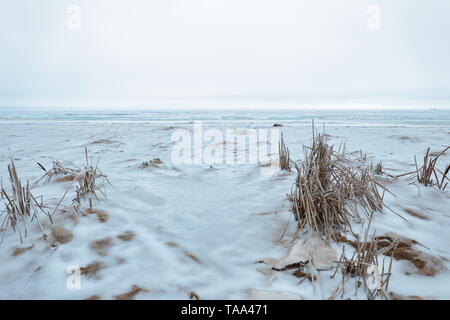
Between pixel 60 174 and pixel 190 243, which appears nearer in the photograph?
pixel 190 243

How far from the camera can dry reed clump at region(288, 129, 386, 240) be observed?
5.04ft

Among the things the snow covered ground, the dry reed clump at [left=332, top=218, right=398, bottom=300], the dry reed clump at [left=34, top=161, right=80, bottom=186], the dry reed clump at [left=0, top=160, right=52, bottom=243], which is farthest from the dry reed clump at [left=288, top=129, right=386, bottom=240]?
the dry reed clump at [left=34, top=161, right=80, bottom=186]

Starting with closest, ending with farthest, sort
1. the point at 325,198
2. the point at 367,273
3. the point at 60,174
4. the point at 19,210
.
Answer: the point at 367,273, the point at 325,198, the point at 19,210, the point at 60,174

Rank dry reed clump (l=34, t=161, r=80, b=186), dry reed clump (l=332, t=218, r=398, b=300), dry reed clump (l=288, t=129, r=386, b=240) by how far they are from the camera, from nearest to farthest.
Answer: dry reed clump (l=332, t=218, r=398, b=300)
dry reed clump (l=288, t=129, r=386, b=240)
dry reed clump (l=34, t=161, r=80, b=186)

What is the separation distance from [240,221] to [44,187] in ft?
6.14

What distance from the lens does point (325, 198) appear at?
1.54m

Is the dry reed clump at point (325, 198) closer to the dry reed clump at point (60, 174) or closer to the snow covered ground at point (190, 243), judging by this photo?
the snow covered ground at point (190, 243)

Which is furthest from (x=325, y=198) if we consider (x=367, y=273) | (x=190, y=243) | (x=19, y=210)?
(x=19, y=210)

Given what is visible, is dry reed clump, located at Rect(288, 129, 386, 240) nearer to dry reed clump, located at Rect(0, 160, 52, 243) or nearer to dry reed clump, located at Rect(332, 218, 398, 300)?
dry reed clump, located at Rect(332, 218, 398, 300)

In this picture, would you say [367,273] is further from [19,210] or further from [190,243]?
[19,210]

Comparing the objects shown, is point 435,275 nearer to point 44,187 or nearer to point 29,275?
point 29,275
